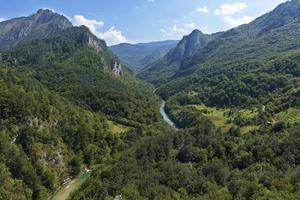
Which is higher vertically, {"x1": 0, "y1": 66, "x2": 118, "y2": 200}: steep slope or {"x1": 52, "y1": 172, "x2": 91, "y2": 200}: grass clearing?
{"x1": 0, "y1": 66, "x2": 118, "y2": 200}: steep slope

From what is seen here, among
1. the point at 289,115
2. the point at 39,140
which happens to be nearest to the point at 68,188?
the point at 39,140

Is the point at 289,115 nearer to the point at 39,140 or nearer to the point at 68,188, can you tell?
the point at 68,188

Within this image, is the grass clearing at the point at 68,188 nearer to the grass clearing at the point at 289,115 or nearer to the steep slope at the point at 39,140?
the steep slope at the point at 39,140

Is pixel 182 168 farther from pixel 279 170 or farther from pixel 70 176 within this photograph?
pixel 70 176

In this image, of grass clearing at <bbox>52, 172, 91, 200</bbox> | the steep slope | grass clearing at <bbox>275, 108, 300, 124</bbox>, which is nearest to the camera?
the steep slope

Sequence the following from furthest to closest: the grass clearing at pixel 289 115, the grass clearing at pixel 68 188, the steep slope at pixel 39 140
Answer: the grass clearing at pixel 289 115
the grass clearing at pixel 68 188
the steep slope at pixel 39 140

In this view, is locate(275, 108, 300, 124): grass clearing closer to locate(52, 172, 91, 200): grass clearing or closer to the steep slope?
the steep slope

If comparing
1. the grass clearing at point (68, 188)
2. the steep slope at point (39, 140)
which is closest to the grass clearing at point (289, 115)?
the steep slope at point (39, 140)

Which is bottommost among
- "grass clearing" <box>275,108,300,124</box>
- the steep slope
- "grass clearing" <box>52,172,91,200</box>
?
"grass clearing" <box>52,172,91,200</box>

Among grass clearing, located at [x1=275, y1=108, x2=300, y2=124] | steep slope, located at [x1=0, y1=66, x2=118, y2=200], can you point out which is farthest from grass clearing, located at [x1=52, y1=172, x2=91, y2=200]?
grass clearing, located at [x1=275, y1=108, x2=300, y2=124]

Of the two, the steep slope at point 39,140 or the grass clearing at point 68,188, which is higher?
the steep slope at point 39,140

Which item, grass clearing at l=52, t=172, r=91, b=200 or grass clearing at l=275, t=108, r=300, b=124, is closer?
grass clearing at l=52, t=172, r=91, b=200

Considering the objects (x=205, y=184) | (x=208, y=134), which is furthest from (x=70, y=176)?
(x=205, y=184)
